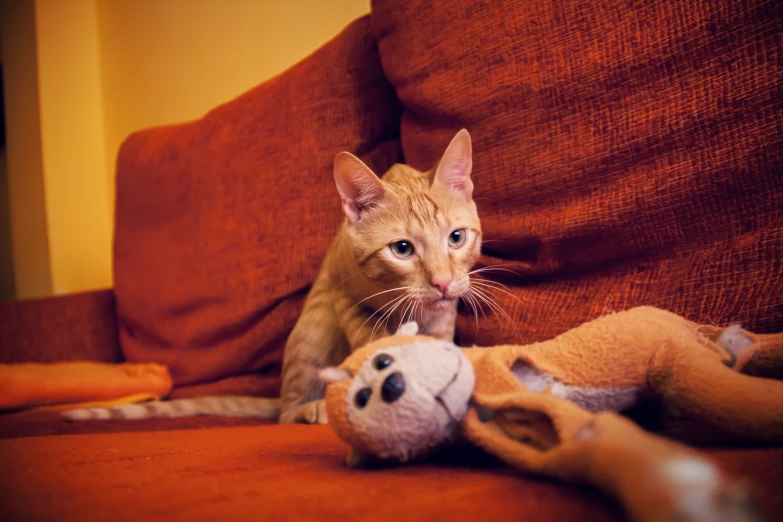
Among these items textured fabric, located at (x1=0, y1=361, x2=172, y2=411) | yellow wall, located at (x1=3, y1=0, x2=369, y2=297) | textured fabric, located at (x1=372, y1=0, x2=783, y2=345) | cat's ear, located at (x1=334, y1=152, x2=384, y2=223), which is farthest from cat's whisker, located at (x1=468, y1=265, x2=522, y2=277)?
yellow wall, located at (x1=3, y1=0, x2=369, y2=297)

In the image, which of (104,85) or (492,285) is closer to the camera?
(492,285)

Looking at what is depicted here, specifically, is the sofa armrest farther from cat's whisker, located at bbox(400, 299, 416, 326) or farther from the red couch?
cat's whisker, located at bbox(400, 299, 416, 326)

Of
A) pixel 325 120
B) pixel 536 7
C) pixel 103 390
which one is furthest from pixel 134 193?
pixel 536 7

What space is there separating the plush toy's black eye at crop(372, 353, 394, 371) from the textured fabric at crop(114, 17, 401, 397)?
922 mm

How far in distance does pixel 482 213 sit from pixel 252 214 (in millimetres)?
751

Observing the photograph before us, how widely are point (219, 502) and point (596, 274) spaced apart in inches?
30.0

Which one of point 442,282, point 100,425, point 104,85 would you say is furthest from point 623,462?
point 104,85

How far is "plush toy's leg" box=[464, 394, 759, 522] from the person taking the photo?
284 mm

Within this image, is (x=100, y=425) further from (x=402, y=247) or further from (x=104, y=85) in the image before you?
(x=104, y=85)

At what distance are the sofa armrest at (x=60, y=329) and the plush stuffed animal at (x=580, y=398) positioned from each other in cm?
175

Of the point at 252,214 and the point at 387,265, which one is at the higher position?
the point at 252,214

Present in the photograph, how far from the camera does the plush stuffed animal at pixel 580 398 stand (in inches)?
14.1

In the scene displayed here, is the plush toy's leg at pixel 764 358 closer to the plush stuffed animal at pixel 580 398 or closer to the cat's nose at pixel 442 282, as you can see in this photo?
the plush stuffed animal at pixel 580 398

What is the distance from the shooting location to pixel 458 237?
1.08 metres
